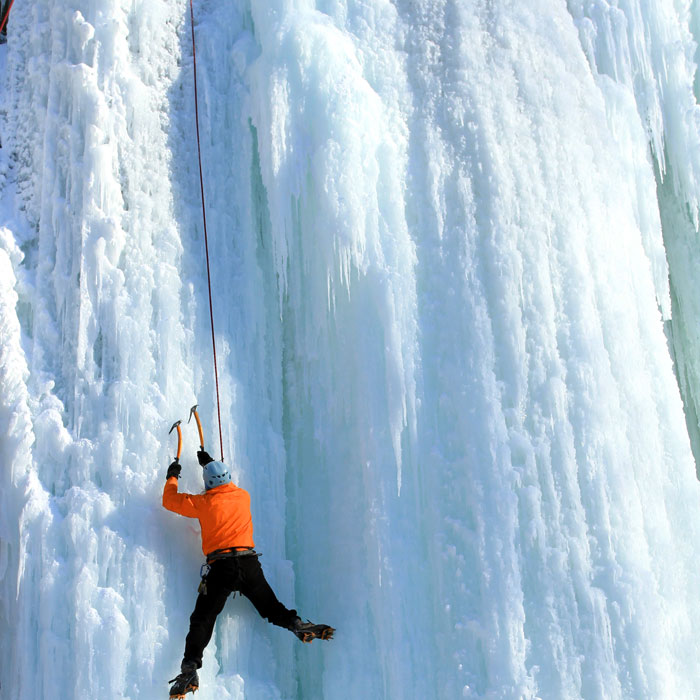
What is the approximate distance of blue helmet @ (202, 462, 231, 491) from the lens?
4574 mm

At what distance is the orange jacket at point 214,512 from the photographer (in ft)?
14.8

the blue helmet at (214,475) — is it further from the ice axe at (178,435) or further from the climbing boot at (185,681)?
the climbing boot at (185,681)

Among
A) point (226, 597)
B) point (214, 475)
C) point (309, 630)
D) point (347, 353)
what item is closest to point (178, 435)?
point (214, 475)

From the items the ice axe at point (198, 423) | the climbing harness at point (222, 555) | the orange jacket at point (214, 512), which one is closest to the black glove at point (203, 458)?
the ice axe at point (198, 423)

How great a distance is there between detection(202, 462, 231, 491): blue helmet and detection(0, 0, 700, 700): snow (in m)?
0.28

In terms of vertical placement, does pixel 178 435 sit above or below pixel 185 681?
above

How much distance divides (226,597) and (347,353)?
1660 millimetres

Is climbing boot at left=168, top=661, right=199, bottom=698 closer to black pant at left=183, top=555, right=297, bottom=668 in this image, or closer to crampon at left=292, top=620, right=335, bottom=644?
black pant at left=183, top=555, right=297, bottom=668

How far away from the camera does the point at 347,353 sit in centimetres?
511

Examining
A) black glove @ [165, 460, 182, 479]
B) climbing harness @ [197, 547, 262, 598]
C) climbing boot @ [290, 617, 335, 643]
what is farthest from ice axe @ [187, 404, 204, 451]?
climbing boot @ [290, 617, 335, 643]

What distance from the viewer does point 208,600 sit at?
4480 millimetres

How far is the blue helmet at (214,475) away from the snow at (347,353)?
0.28 metres

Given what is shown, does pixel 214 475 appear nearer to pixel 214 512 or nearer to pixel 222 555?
pixel 214 512

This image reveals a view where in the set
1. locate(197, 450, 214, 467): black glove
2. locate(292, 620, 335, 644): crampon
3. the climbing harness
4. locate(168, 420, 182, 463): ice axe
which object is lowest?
locate(292, 620, 335, 644): crampon
